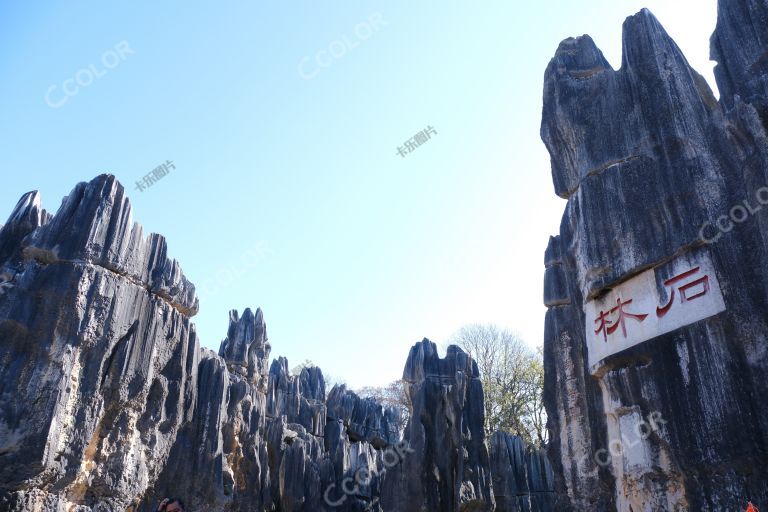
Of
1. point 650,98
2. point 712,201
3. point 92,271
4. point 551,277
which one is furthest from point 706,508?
point 92,271

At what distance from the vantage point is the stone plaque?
20.6 ft

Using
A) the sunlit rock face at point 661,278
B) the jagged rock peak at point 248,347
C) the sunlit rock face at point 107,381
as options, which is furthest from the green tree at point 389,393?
the sunlit rock face at point 661,278

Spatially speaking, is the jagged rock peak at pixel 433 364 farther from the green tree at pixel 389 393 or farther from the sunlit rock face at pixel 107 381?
the green tree at pixel 389 393

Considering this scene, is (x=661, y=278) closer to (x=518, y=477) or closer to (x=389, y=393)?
(x=518, y=477)

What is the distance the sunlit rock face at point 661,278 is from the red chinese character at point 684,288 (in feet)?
0.04

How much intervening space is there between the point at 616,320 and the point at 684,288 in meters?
0.95

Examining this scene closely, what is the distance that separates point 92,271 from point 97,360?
1024mm

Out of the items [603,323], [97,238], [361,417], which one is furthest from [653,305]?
[361,417]

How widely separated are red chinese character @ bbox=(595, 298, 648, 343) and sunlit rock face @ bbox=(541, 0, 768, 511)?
0.02m

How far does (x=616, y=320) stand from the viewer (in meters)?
7.19

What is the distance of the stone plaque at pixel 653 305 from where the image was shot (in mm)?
Answer: 6277

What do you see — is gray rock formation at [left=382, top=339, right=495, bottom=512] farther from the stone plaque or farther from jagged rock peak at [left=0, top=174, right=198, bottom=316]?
jagged rock peak at [left=0, top=174, right=198, bottom=316]

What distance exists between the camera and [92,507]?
661 centimetres

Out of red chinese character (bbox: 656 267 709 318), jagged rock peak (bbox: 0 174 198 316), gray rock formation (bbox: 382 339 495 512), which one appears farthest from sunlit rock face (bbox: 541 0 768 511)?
gray rock formation (bbox: 382 339 495 512)
